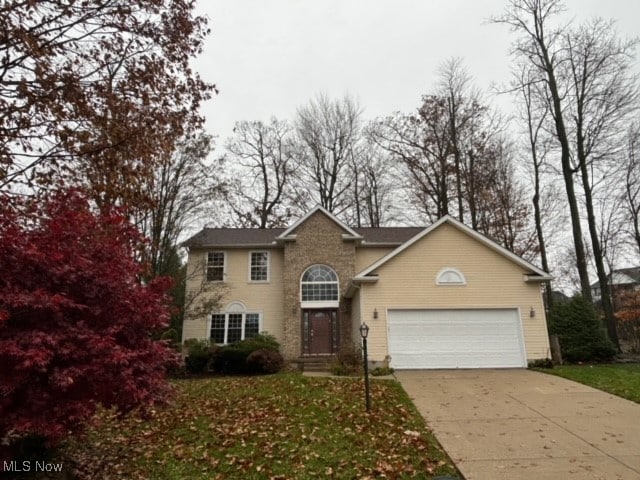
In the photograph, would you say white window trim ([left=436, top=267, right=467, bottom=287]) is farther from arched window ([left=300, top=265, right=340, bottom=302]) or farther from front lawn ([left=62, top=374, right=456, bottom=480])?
front lawn ([left=62, top=374, right=456, bottom=480])

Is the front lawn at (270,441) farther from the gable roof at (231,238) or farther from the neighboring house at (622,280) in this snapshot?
the neighboring house at (622,280)

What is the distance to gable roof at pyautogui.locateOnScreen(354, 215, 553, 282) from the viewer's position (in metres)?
14.5

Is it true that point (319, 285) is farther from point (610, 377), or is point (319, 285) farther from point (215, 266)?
point (610, 377)

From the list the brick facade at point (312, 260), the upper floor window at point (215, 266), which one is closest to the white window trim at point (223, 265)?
the upper floor window at point (215, 266)

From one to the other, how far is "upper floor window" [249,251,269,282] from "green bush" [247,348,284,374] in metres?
5.03

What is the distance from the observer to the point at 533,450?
6.20 meters

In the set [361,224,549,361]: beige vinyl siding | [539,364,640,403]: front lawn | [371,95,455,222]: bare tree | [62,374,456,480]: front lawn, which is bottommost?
[62,374,456,480]: front lawn

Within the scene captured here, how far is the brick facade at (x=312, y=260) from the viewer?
17875 mm

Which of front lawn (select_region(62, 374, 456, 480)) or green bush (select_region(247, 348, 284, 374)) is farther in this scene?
green bush (select_region(247, 348, 284, 374))

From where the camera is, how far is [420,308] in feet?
47.0

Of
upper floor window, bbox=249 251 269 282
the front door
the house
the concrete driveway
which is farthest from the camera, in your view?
upper floor window, bbox=249 251 269 282

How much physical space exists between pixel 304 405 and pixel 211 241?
1266 centimetres

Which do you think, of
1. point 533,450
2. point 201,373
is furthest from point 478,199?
point 533,450

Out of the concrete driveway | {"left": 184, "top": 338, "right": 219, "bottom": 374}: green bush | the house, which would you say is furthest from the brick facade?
the concrete driveway
